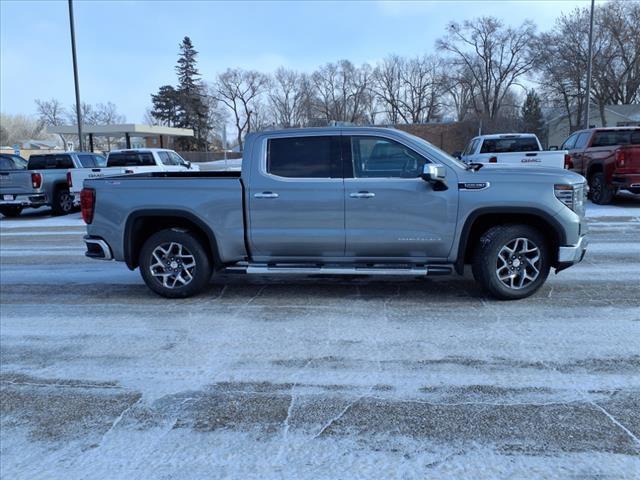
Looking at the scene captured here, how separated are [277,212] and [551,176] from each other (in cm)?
289

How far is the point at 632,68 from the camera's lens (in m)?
46.2

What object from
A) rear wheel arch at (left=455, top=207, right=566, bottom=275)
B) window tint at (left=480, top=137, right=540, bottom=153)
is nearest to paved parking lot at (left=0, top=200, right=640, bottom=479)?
rear wheel arch at (left=455, top=207, right=566, bottom=275)

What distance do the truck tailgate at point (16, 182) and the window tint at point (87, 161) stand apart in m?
2.20

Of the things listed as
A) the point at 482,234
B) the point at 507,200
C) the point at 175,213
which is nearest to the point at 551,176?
the point at 507,200

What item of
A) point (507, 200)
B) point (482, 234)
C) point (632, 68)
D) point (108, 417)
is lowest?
point (108, 417)

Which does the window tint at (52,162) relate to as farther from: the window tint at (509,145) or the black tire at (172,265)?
the window tint at (509,145)

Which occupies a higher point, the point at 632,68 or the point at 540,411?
the point at 632,68

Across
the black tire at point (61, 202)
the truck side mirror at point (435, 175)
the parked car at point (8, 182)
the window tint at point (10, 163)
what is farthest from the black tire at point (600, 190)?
the window tint at point (10, 163)

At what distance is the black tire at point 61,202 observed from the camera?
1589 centimetres

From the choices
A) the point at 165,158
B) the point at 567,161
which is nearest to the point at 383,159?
the point at 567,161

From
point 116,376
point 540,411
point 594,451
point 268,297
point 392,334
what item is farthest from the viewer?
point 268,297

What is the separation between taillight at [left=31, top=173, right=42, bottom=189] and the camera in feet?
48.4

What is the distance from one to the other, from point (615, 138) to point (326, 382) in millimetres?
13492

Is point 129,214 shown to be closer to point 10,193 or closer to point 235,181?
point 235,181
